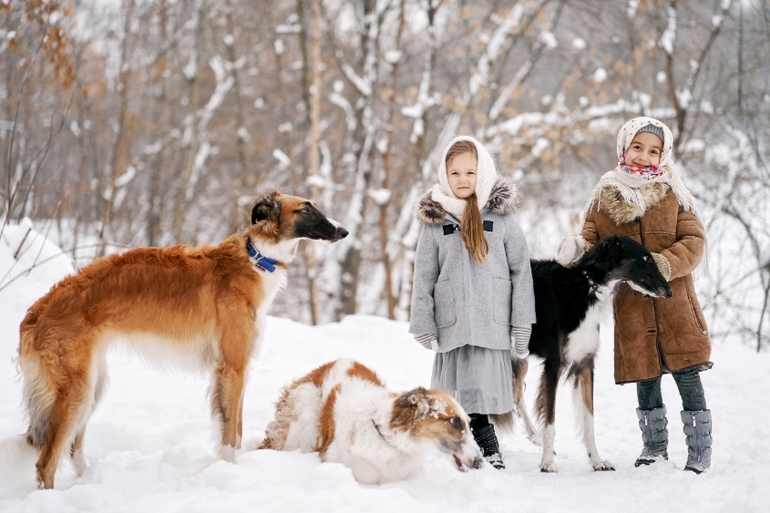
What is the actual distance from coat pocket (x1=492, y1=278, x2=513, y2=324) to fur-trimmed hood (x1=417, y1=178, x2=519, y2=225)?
48 cm

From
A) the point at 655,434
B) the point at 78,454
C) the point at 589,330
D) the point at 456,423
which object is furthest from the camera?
the point at 589,330

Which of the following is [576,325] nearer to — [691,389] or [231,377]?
[691,389]

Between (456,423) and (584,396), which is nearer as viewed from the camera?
(456,423)

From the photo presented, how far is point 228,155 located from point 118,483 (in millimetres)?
18503

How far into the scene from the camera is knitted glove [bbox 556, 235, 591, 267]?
Answer: 12.9ft

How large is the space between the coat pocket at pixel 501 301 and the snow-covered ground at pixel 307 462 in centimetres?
70

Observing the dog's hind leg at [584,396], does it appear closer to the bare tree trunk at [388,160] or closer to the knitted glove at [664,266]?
the knitted glove at [664,266]

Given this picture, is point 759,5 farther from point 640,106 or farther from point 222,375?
point 222,375

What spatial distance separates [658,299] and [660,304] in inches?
1.4

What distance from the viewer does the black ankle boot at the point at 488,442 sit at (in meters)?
3.83

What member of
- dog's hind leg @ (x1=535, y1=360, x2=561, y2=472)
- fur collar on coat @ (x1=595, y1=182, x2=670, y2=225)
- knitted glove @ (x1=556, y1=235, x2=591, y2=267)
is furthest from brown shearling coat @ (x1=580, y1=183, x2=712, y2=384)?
dog's hind leg @ (x1=535, y1=360, x2=561, y2=472)

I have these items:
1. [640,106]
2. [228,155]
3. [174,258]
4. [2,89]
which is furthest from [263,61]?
[174,258]

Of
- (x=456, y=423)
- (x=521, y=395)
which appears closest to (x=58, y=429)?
(x=456, y=423)

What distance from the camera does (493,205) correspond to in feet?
12.7
